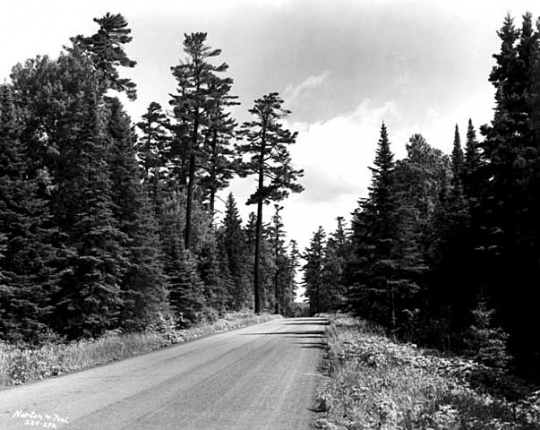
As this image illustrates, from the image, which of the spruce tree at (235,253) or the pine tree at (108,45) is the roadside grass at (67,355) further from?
the spruce tree at (235,253)

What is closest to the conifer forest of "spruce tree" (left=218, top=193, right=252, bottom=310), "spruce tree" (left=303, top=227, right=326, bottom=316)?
"spruce tree" (left=218, top=193, right=252, bottom=310)

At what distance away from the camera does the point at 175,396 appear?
364 inches

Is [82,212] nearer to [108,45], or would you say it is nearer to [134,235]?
[134,235]

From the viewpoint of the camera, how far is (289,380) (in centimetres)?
1099

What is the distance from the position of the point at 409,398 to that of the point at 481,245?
58.5 ft

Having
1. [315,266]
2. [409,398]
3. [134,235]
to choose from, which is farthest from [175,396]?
[315,266]

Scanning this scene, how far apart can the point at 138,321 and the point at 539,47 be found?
75.2ft

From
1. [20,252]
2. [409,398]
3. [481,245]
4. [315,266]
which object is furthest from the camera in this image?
[315,266]

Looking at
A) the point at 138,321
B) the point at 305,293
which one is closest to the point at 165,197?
the point at 138,321

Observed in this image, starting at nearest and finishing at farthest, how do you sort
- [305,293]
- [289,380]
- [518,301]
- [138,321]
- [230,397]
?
[230,397] → [289,380] → [518,301] → [138,321] → [305,293]

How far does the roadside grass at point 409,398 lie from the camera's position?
6.89 metres

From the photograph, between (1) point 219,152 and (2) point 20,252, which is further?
(1) point 219,152

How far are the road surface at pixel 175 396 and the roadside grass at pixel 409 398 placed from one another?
55cm

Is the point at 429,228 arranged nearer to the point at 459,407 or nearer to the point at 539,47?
the point at 539,47
